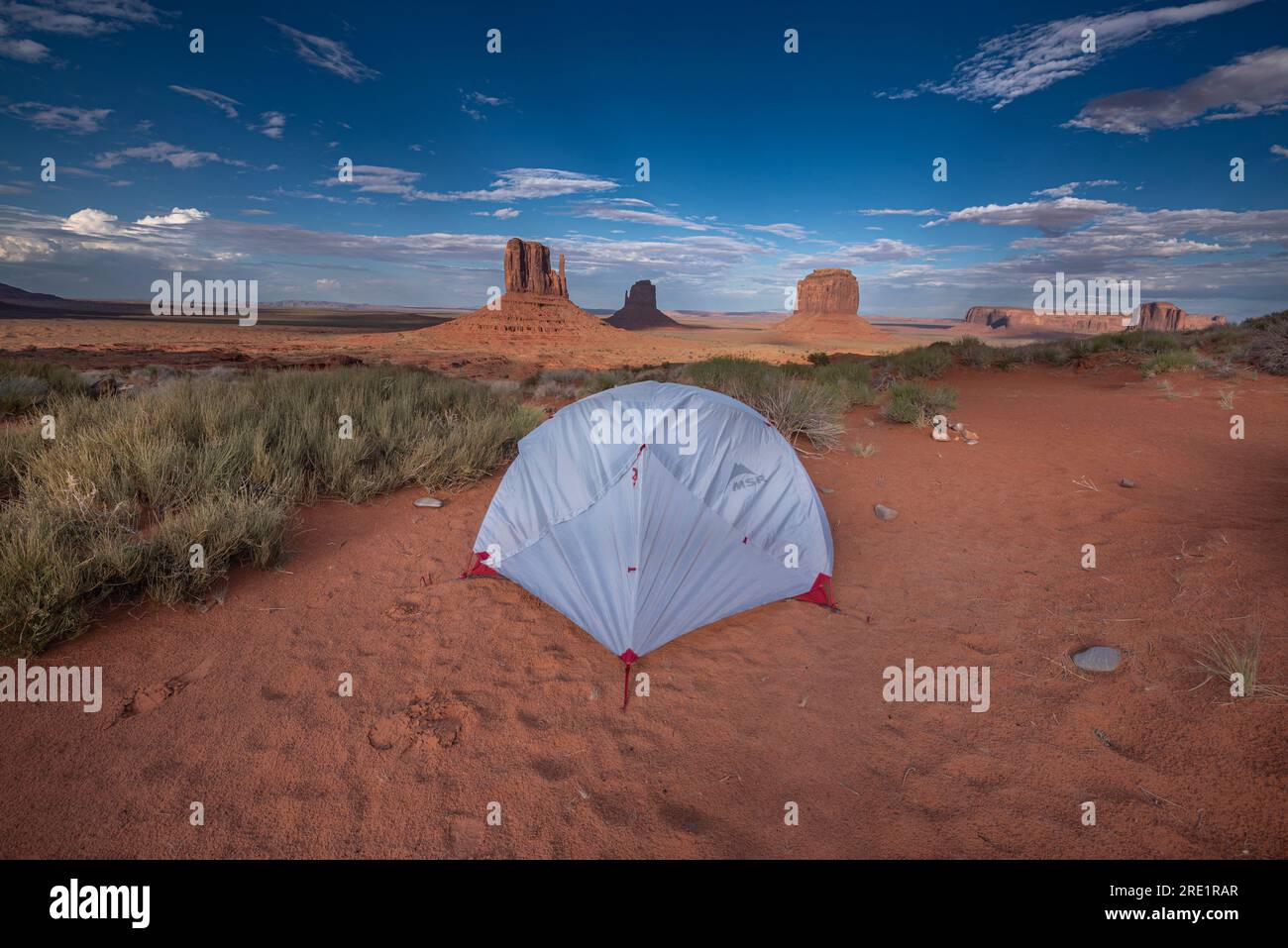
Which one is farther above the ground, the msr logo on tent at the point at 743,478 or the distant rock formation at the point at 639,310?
the distant rock formation at the point at 639,310

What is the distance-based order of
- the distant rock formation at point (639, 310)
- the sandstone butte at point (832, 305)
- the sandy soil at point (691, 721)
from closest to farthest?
the sandy soil at point (691, 721), the sandstone butte at point (832, 305), the distant rock formation at point (639, 310)

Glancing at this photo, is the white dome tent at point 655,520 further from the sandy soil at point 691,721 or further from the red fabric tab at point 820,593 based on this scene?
the sandy soil at point 691,721

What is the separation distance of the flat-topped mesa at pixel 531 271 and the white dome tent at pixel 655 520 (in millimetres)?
87332

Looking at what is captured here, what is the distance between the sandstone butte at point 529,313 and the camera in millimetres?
72938

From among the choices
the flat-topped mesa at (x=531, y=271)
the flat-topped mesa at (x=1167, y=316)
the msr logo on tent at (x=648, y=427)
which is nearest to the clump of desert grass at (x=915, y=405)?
the msr logo on tent at (x=648, y=427)

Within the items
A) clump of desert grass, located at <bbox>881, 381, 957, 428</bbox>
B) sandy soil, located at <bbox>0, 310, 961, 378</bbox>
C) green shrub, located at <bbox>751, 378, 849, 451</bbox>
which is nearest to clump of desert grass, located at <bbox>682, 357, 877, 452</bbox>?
green shrub, located at <bbox>751, 378, 849, 451</bbox>

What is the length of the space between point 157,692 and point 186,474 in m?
3.20

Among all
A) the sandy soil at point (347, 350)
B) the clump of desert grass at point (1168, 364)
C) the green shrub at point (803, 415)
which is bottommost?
the green shrub at point (803, 415)

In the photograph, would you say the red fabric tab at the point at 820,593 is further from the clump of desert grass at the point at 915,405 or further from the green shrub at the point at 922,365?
the green shrub at the point at 922,365

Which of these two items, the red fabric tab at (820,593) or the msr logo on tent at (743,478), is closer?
the msr logo on tent at (743,478)

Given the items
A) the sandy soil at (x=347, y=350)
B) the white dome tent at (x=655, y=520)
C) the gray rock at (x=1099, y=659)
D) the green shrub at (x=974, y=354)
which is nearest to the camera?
the gray rock at (x=1099, y=659)

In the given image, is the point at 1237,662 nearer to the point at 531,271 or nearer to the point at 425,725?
the point at 425,725

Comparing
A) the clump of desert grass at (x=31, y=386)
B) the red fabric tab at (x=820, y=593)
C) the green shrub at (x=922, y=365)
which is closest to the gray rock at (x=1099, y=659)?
the red fabric tab at (x=820, y=593)
